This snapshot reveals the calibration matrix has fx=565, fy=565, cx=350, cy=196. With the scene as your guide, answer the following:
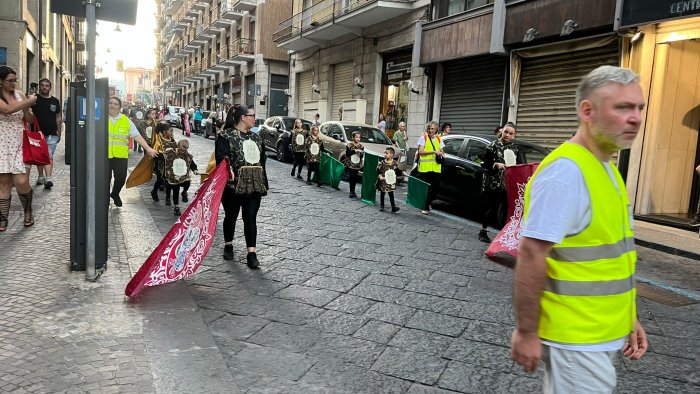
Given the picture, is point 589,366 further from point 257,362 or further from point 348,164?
point 348,164

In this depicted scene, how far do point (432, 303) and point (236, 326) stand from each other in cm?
164

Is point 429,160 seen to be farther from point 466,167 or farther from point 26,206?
point 26,206

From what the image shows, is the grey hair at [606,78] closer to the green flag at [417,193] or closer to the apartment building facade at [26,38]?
the green flag at [417,193]

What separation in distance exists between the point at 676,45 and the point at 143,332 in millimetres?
10524

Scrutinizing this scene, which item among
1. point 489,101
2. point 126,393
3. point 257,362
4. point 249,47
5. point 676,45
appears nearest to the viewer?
point 126,393

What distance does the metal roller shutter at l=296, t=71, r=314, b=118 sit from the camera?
2925 cm

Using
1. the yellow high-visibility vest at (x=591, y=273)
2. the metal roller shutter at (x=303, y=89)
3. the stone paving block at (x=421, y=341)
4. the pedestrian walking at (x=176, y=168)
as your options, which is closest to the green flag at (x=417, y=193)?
the pedestrian walking at (x=176, y=168)

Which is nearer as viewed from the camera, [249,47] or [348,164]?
[348,164]

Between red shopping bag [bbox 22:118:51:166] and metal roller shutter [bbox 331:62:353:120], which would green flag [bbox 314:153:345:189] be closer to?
red shopping bag [bbox 22:118:51:166]

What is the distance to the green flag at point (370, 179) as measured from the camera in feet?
34.0

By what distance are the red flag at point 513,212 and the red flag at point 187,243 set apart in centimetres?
318

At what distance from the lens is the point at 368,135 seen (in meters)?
15.3

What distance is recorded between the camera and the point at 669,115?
34.5ft

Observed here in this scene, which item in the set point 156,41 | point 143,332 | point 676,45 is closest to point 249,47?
point 676,45
